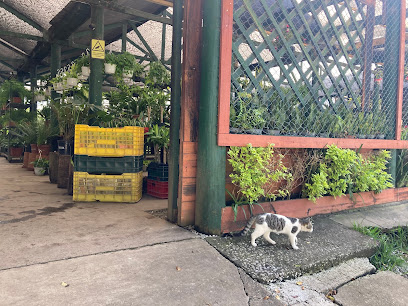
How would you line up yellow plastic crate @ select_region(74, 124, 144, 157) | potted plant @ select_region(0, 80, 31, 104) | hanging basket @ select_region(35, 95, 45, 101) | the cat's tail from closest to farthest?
the cat's tail < yellow plastic crate @ select_region(74, 124, 144, 157) < hanging basket @ select_region(35, 95, 45, 101) < potted plant @ select_region(0, 80, 31, 104)

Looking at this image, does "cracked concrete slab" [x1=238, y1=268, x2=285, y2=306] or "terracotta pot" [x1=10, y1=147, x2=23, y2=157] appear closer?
"cracked concrete slab" [x1=238, y1=268, x2=285, y2=306]

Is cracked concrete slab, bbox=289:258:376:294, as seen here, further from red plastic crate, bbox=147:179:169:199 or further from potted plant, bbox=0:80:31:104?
potted plant, bbox=0:80:31:104

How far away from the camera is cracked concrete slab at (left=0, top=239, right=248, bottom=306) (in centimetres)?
159

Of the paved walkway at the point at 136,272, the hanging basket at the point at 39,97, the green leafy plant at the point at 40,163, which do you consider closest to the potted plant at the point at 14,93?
the hanging basket at the point at 39,97

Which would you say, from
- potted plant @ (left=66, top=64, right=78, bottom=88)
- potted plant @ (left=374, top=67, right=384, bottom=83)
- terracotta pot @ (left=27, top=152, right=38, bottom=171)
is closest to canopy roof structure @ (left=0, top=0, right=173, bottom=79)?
potted plant @ (left=66, top=64, right=78, bottom=88)

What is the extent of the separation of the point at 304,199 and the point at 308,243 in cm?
81

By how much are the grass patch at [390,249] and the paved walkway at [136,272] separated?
395 mm

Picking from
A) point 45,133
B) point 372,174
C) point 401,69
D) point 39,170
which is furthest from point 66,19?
point 372,174

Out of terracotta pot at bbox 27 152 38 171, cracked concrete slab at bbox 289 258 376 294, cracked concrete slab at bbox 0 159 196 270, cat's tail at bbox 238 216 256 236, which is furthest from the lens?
terracotta pot at bbox 27 152 38 171

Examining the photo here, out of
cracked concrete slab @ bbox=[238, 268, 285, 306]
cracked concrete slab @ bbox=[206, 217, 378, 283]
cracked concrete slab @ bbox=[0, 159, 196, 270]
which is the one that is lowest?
cracked concrete slab @ bbox=[238, 268, 285, 306]

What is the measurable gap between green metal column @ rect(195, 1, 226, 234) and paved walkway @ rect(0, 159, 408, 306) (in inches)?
10.8

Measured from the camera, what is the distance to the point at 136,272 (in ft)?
6.22

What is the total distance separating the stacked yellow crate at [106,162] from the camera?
3795 mm

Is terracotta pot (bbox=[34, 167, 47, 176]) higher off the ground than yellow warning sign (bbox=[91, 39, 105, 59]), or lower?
lower
